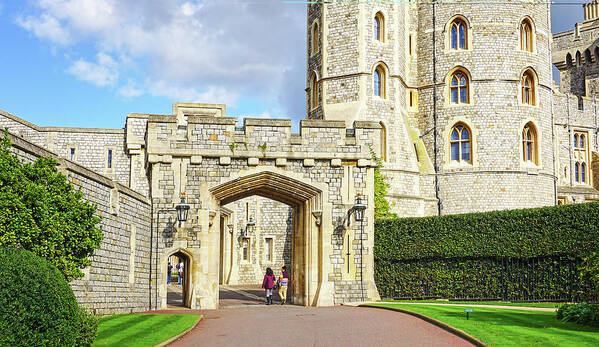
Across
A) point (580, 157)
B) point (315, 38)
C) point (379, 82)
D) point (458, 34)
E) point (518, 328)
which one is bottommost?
point (518, 328)

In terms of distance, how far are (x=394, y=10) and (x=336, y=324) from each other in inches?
892

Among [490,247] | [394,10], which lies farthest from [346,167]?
[394,10]

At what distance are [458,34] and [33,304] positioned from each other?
2977 cm

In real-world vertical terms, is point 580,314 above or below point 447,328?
above

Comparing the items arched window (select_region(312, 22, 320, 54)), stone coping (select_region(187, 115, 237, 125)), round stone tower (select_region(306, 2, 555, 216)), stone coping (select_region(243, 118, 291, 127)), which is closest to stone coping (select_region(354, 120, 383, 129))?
stone coping (select_region(243, 118, 291, 127))

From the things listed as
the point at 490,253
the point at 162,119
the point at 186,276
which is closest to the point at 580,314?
the point at 490,253

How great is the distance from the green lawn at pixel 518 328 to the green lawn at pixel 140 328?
4.96 m

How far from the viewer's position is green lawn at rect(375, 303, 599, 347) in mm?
10414

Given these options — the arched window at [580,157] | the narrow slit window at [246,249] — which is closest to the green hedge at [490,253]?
the narrow slit window at [246,249]

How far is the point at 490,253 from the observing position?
20.2m

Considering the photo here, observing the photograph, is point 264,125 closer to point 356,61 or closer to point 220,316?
point 220,316

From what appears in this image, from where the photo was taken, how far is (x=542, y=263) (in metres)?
19.1

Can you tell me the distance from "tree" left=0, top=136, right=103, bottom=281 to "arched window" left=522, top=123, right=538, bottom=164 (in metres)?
26.1

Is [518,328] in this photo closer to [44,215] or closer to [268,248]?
[44,215]
